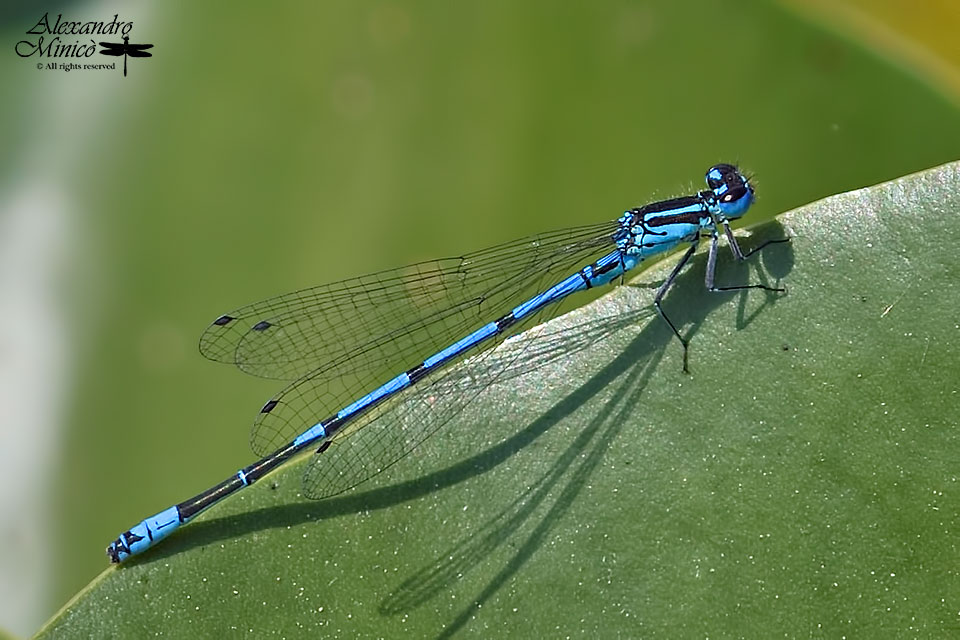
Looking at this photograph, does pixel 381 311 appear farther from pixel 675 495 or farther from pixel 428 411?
pixel 675 495

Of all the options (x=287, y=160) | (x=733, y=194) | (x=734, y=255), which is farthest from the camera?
(x=287, y=160)

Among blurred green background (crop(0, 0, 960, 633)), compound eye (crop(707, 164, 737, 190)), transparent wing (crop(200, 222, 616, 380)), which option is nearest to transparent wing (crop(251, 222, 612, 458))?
transparent wing (crop(200, 222, 616, 380))

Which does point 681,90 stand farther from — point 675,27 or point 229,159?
point 229,159

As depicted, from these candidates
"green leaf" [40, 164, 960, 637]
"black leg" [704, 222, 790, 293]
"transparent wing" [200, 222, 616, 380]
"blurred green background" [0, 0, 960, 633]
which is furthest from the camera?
"blurred green background" [0, 0, 960, 633]

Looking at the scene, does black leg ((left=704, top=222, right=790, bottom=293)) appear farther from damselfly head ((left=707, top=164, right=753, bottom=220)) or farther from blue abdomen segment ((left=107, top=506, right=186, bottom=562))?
blue abdomen segment ((left=107, top=506, right=186, bottom=562))

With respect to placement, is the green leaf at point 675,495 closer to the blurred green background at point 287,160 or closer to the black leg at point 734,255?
the black leg at point 734,255

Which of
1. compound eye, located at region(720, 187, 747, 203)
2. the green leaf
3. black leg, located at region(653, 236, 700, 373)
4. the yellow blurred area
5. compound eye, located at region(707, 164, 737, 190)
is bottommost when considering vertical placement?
the green leaf

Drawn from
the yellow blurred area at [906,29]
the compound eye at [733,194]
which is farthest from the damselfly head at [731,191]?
the yellow blurred area at [906,29]

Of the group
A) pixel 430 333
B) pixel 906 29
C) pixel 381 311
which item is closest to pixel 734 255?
pixel 430 333
